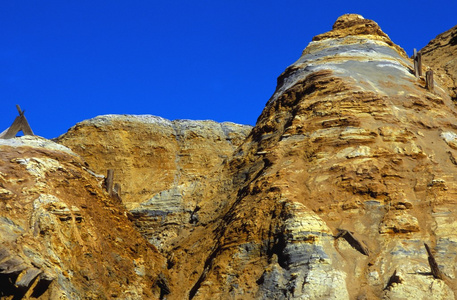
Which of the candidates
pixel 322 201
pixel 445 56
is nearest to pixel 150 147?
pixel 445 56

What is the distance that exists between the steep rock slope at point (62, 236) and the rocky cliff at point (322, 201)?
0.12 m

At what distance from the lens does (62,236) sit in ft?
86.6

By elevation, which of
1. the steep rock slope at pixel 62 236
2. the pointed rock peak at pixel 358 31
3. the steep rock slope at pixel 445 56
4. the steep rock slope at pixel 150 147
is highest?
the steep rock slope at pixel 445 56

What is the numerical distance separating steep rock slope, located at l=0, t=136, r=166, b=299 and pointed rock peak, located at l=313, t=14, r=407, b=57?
1518 centimetres

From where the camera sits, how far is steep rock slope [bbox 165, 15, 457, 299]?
24.0m

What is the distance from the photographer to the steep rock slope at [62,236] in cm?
2434

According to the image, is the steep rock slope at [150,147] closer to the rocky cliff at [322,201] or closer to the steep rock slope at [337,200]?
the rocky cliff at [322,201]

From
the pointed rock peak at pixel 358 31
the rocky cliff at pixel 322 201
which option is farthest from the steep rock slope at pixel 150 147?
the pointed rock peak at pixel 358 31

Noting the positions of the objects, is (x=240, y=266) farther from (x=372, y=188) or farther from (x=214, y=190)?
(x=214, y=190)

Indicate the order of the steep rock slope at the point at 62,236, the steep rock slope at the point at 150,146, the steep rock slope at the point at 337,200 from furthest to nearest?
the steep rock slope at the point at 150,146
the steep rock slope at the point at 62,236
the steep rock slope at the point at 337,200

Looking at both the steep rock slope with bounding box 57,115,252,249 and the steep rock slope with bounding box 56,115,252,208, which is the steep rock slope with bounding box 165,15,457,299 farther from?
the steep rock slope with bounding box 56,115,252,208

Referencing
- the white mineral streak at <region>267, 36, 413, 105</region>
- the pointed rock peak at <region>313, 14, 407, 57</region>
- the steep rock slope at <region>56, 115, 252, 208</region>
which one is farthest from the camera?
the steep rock slope at <region>56, 115, 252, 208</region>

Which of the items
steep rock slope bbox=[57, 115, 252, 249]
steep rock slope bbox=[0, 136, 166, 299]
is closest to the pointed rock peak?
steep rock slope bbox=[57, 115, 252, 249]

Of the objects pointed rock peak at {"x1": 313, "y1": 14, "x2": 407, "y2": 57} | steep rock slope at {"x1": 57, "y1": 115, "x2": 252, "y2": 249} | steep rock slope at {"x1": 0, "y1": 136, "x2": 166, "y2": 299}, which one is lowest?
steep rock slope at {"x1": 0, "y1": 136, "x2": 166, "y2": 299}
